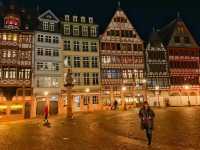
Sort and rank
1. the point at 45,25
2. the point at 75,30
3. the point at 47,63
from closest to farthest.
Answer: the point at 47,63 → the point at 45,25 → the point at 75,30

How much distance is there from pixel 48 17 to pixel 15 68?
1094 centimetres

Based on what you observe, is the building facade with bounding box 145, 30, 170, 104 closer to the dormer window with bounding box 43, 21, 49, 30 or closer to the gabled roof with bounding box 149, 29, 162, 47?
the gabled roof with bounding box 149, 29, 162, 47

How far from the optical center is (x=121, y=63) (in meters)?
46.7

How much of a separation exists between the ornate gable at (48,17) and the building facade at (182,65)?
23.3m

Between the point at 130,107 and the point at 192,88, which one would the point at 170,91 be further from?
the point at 130,107

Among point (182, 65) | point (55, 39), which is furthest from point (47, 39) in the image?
point (182, 65)

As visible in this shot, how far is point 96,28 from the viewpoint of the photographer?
4709 cm

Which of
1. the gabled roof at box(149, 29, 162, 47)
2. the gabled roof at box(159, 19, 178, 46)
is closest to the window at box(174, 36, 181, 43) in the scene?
the gabled roof at box(159, 19, 178, 46)

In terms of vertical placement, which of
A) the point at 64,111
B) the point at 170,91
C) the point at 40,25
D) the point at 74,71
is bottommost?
the point at 64,111

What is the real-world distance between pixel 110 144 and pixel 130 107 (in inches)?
1355

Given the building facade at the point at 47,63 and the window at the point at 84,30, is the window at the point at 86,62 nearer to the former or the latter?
the building facade at the point at 47,63

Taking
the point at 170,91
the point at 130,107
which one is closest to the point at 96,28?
the point at 130,107

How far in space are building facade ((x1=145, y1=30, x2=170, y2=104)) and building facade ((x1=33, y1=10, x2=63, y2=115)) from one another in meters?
17.4

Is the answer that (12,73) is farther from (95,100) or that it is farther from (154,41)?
(154,41)
